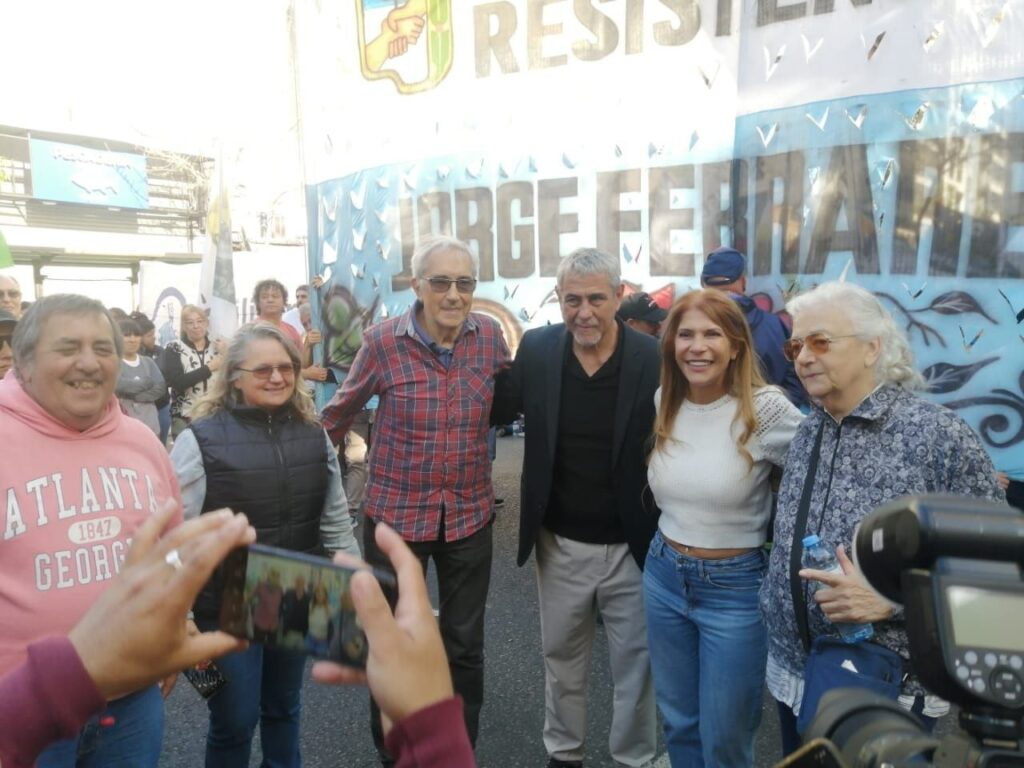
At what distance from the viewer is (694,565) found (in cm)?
212

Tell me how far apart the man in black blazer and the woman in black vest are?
0.74m

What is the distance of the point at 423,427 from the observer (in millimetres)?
2619

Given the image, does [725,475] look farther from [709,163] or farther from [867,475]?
[709,163]

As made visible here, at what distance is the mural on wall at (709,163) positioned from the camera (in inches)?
120

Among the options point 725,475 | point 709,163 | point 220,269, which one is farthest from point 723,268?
point 220,269

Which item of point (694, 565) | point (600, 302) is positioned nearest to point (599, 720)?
point (694, 565)

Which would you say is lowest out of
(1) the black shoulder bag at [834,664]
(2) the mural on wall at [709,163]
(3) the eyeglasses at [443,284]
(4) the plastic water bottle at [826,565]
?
(1) the black shoulder bag at [834,664]

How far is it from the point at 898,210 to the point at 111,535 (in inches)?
132

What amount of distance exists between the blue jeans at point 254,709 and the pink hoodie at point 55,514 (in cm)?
47

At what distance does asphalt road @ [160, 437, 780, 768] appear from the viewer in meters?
2.79

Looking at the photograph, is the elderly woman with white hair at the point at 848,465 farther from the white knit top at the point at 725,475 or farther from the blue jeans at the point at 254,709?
the blue jeans at the point at 254,709

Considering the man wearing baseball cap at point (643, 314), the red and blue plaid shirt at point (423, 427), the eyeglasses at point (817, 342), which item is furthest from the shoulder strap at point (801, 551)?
the man wearing baseball cap at point (643, 314)

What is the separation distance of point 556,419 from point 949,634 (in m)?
1.90

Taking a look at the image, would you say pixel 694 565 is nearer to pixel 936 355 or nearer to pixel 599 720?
pixel 599 720
